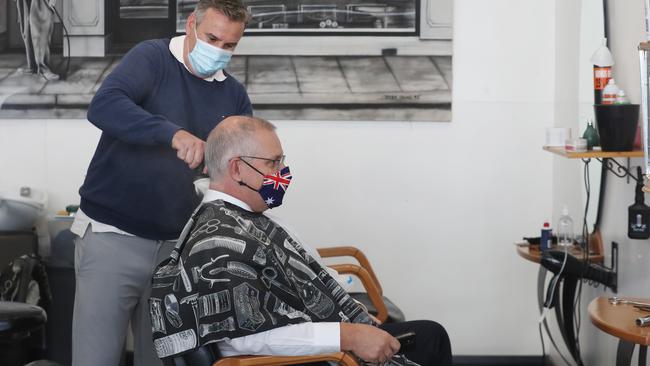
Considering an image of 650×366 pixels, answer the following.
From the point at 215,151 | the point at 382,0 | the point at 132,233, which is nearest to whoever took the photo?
the point at 215,151

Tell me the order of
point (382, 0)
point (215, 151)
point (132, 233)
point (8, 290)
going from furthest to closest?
point (382, 0) < point (8, 290) < point (132, 233) < point (215, 151)

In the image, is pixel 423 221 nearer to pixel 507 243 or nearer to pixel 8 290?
pixel 507 243

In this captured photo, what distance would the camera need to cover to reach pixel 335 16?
3973 millimetres

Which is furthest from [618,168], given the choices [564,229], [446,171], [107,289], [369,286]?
[107,289]

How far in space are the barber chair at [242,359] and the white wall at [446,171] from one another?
188cm

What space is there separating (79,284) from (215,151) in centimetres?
57

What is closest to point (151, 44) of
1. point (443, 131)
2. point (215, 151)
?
point (215, 151)

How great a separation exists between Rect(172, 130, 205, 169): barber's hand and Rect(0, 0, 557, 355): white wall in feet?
5.69

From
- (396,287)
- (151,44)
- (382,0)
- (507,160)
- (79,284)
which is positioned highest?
(382,0)

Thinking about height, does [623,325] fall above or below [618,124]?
below

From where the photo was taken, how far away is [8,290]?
361 centimetres

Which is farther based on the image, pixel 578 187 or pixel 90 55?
pixel 90 55

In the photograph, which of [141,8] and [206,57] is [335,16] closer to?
[141,8]

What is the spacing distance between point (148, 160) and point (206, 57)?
326mm
